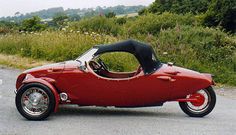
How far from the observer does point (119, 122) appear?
291 inches

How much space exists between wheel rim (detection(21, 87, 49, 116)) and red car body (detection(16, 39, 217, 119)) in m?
0.24

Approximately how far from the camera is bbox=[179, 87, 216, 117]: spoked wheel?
26.0 feet

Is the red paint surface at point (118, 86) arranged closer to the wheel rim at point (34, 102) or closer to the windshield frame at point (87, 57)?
the windshield frame at point (87, 57)

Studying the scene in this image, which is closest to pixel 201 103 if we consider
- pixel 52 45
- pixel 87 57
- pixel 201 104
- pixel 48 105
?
pixel 201 104

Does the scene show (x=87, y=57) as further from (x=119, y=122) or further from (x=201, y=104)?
(x=201, y=104)

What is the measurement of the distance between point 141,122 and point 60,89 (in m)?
1.49

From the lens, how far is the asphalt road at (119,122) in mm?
6773

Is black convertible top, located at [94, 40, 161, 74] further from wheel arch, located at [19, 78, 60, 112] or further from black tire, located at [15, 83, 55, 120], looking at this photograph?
black tire, located at [15, 83, 55, 120]

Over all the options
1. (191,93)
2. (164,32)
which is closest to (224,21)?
(164,32)

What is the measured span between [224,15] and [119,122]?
100ft

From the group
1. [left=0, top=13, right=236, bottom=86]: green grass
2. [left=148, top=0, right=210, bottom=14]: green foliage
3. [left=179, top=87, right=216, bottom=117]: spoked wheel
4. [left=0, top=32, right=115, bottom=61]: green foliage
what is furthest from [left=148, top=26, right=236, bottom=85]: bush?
[left=148, top=0, right=210, bottom=14]: green foliage

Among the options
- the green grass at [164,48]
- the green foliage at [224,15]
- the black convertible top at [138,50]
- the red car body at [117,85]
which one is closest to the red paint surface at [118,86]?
the red car body at [117,85]

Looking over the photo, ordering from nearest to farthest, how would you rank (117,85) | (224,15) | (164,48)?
1. (117,85)
2. (164,48)
3. (224,15)

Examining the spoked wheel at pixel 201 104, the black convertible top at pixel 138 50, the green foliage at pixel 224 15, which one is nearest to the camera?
the black convertible top at pixel 138 50
